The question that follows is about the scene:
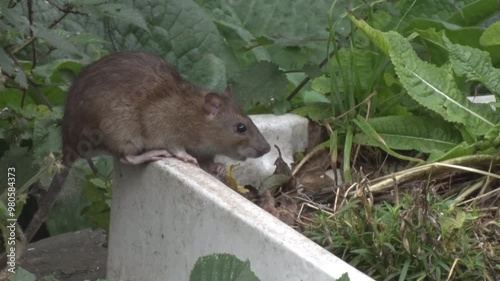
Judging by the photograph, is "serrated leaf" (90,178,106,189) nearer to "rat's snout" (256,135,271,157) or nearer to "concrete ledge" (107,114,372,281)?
"concrete ledge" (107,114,372,281)

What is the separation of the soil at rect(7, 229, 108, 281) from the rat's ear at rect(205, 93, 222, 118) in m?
0.77

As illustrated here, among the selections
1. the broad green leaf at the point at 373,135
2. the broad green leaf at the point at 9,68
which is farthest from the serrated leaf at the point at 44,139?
the broad green leaf at the point at 373,135

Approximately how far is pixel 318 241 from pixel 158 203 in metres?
0.60

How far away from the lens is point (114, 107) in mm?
4066

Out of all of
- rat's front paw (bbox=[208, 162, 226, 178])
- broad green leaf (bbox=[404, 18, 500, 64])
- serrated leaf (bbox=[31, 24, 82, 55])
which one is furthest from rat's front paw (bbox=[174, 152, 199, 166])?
broad green leaf (bbox=[404, 18, 500, 64])

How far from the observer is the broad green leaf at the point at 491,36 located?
3898mm

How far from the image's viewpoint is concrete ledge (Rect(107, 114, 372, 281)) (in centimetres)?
285

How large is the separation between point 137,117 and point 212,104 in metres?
0.38

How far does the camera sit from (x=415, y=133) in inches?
153

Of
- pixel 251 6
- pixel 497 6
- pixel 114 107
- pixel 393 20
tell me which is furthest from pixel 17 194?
pixel 251 6

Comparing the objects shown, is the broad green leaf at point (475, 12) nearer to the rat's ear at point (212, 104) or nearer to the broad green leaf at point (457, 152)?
the broad green leaf at point (457, 152)

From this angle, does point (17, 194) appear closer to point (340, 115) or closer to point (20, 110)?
point (20, 110)

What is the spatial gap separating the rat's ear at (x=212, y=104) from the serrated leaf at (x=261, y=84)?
0.09 metres

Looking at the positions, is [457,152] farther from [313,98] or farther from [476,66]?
[313,98]
